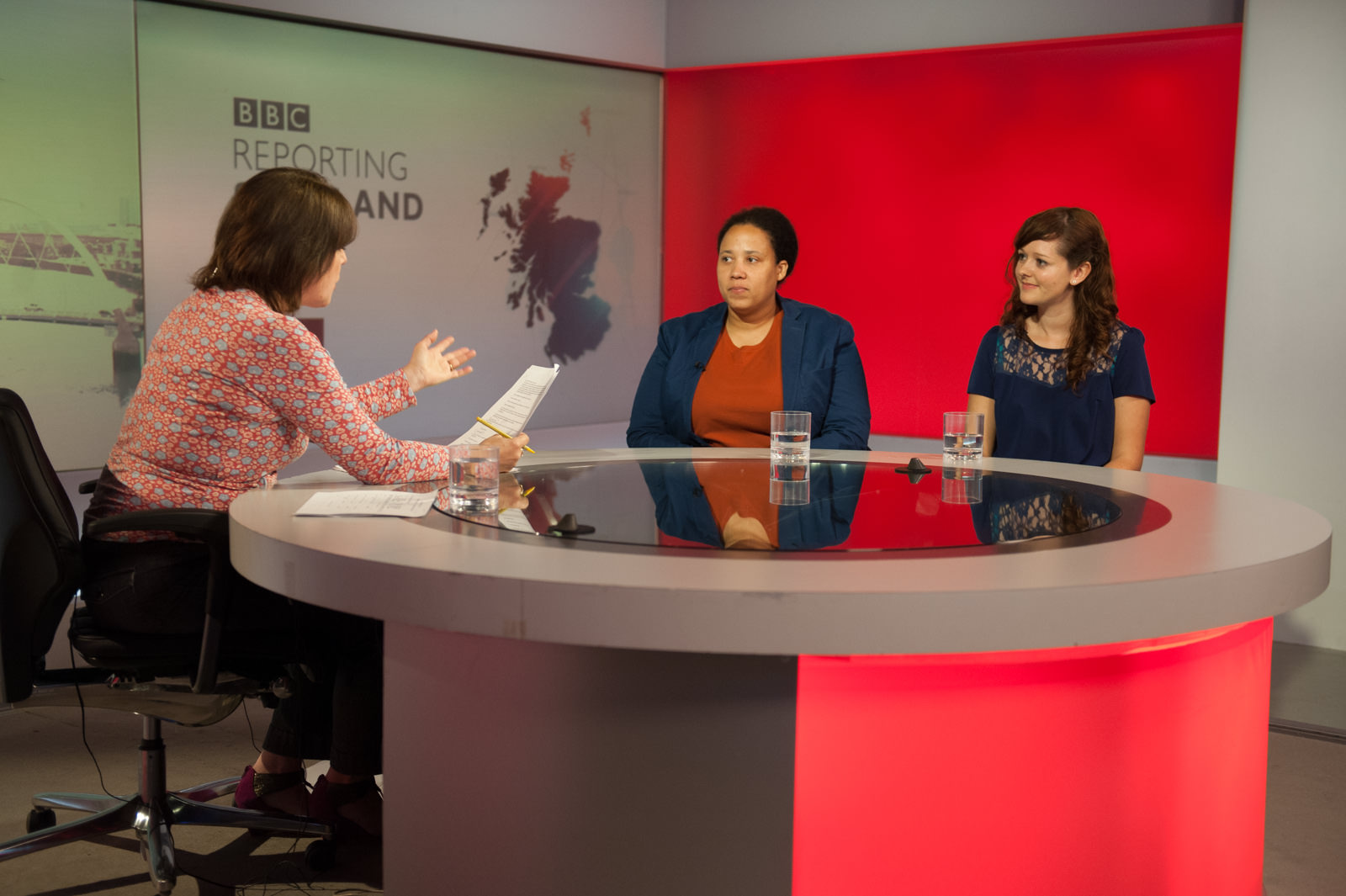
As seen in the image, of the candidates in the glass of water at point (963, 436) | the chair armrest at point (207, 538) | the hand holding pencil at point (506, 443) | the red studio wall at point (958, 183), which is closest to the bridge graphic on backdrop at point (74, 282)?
the chair armrest at point (207, 538)

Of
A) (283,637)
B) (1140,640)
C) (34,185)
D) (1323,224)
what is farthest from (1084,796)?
(34,185)

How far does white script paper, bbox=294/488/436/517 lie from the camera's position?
195cm

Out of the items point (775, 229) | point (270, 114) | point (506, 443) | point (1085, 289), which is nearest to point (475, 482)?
point (506, 443)

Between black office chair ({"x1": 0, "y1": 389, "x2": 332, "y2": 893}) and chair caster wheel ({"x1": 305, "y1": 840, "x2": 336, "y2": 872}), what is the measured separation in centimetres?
27

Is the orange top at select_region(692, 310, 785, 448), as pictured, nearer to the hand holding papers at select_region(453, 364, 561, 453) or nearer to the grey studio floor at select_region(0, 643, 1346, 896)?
the hand holding papers at select_region(453, 364, 561, 453)

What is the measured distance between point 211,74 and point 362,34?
668mm

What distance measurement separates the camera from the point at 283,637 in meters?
2.38

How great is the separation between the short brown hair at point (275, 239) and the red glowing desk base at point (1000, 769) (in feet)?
4.84

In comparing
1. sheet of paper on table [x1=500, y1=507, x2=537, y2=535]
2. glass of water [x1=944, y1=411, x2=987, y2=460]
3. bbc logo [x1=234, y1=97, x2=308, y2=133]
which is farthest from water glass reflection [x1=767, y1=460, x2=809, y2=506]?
bbc logo [x1=234, y1=97, x2=308, y2=133]

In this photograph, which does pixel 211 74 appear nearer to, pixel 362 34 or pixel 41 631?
pixel 362 34

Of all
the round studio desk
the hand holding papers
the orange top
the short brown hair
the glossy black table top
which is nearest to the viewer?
the round studio desk

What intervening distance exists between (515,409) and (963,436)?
3.42 feet

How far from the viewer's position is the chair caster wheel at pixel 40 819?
2740mm

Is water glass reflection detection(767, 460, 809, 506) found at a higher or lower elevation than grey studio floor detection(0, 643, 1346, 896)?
higher
